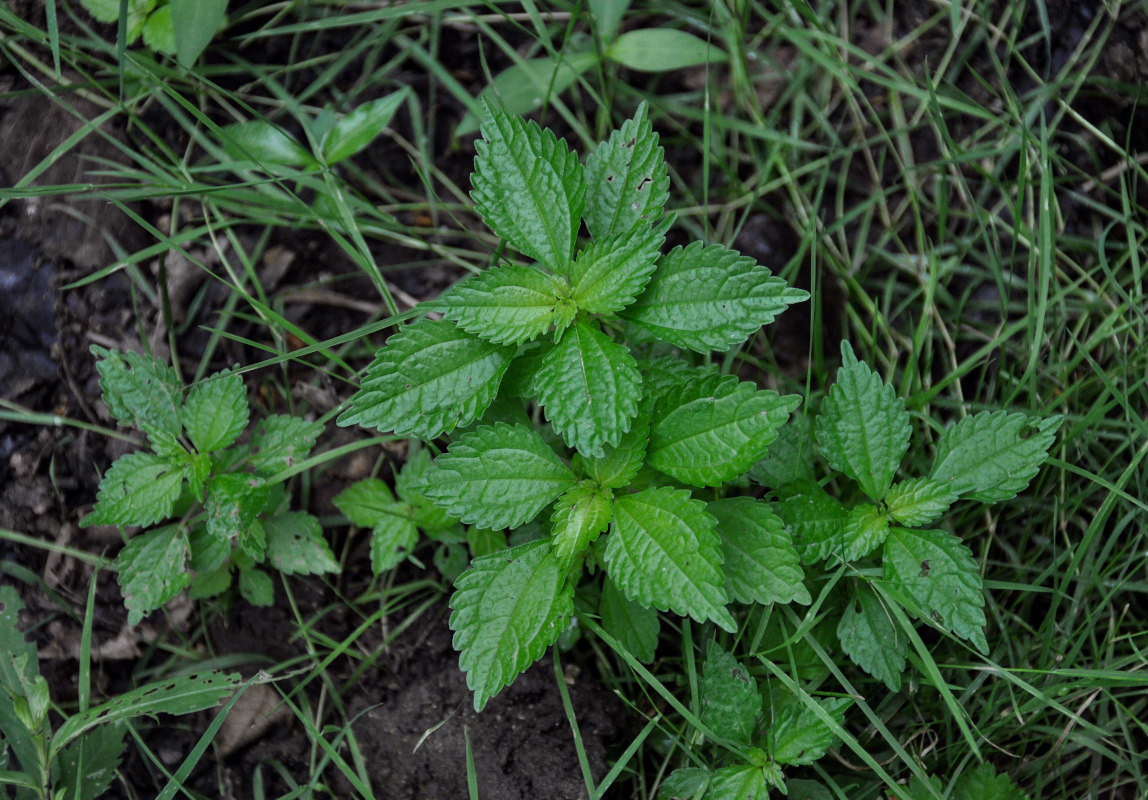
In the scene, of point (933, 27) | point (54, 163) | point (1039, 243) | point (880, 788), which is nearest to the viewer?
point (880, 788)

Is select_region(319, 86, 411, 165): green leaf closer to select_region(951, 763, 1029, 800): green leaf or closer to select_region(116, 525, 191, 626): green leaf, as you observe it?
select_region(116, 525, 191, 626): green leaf

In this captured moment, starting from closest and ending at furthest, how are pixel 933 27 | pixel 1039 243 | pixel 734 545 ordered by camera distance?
pixel 734 545 < pixel 1039 243 < pixel 933 27

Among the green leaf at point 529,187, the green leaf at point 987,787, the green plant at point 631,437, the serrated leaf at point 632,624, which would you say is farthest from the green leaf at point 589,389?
the green leaf at point 987,787

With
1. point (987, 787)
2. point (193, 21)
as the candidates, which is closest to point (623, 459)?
point (987, 787)

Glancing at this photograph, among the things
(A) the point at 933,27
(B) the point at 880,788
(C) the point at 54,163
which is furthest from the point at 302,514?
(A) the point at 933,27

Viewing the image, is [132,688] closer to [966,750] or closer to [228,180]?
[228,180]

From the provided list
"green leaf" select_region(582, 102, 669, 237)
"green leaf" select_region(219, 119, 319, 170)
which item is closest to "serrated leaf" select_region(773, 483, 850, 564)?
"green leaf" select_region(582, 102, 669, 237)
